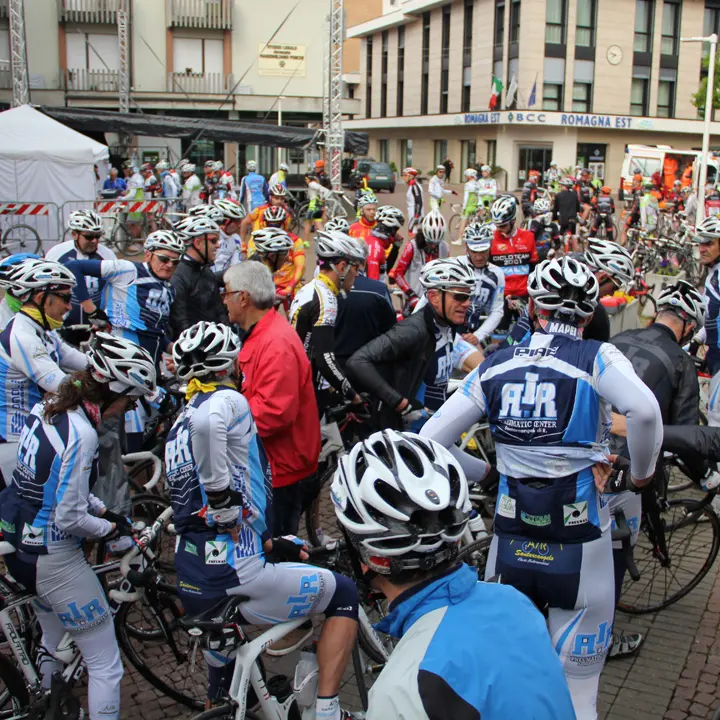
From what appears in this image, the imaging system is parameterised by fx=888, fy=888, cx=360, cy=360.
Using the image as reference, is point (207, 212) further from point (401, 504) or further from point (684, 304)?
point (401, 504)

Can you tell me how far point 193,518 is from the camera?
365 centimetres

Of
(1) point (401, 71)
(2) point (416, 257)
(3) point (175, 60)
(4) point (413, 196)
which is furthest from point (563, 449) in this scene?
(1) point (401, 71)

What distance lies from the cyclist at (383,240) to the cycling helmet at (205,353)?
6.41 m

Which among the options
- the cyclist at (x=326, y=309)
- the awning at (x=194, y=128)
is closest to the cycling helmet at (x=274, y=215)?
the cyclist at (x=326, y=309)

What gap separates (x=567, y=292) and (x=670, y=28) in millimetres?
58140

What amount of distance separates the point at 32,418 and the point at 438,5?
62425 millimetres

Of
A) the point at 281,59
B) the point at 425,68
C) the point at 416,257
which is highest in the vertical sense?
the point at 425,68

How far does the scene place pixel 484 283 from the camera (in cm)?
832

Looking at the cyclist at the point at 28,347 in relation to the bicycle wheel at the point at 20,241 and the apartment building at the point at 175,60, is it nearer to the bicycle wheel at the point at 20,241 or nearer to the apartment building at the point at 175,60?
the bicycle wheel at the point at 20,241

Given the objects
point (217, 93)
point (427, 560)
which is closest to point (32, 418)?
point (427, 560)

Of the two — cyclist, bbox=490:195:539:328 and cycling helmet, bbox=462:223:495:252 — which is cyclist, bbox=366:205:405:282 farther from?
cycling helmet, bbox=462:223:495:252

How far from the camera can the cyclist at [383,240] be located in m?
10.3

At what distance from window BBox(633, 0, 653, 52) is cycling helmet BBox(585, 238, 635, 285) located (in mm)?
54573

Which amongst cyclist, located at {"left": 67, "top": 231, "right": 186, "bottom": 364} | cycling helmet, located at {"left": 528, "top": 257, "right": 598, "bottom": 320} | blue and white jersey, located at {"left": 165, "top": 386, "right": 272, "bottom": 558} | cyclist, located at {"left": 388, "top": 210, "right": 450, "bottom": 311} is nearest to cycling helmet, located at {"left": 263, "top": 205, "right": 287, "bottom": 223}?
cyclist, located at {"left": 388, "top": 210, "right": 450, "bottom": 311}
